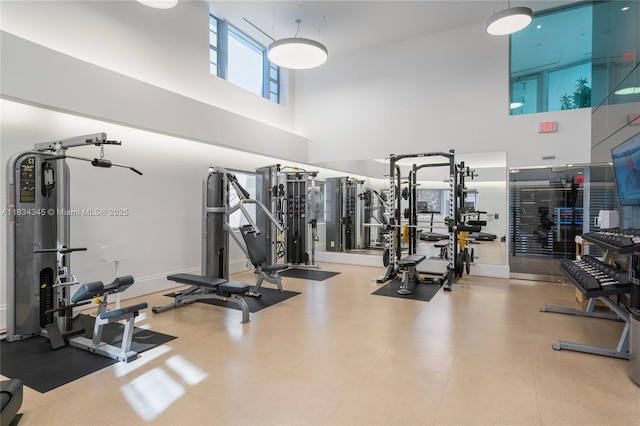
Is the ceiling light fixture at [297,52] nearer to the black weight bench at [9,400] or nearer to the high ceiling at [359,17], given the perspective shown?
the high ceiling at [359,17]

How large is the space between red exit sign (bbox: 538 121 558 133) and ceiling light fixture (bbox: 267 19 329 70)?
3.90m

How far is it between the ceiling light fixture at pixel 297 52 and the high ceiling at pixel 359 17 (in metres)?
1.28

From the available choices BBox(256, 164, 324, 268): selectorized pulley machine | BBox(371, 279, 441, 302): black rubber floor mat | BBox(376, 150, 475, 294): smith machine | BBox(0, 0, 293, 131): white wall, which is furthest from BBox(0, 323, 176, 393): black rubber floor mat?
BBox(256, 164, 324, 268): selectorized pulley machine

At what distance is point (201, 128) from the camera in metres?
5.55

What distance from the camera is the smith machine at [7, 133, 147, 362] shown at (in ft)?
10.5

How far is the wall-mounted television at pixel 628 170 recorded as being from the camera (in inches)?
129

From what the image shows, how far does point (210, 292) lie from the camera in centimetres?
442

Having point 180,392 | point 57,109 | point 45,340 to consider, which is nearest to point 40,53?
point 57,109

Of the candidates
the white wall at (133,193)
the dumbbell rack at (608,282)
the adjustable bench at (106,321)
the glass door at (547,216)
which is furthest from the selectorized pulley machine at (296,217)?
the dumbbell rack at (608,282)

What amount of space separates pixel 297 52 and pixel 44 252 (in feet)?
13.5

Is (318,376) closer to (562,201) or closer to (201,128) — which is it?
(201,128)

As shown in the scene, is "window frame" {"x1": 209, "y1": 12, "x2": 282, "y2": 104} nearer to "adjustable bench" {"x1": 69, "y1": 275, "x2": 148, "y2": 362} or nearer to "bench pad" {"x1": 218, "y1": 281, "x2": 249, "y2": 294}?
"bench pad" {"x1": 218, "y1": 281, "x2": 249, "y2": 294}

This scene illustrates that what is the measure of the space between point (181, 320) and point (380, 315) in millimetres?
2294

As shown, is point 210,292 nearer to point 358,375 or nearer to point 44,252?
point 44,252
